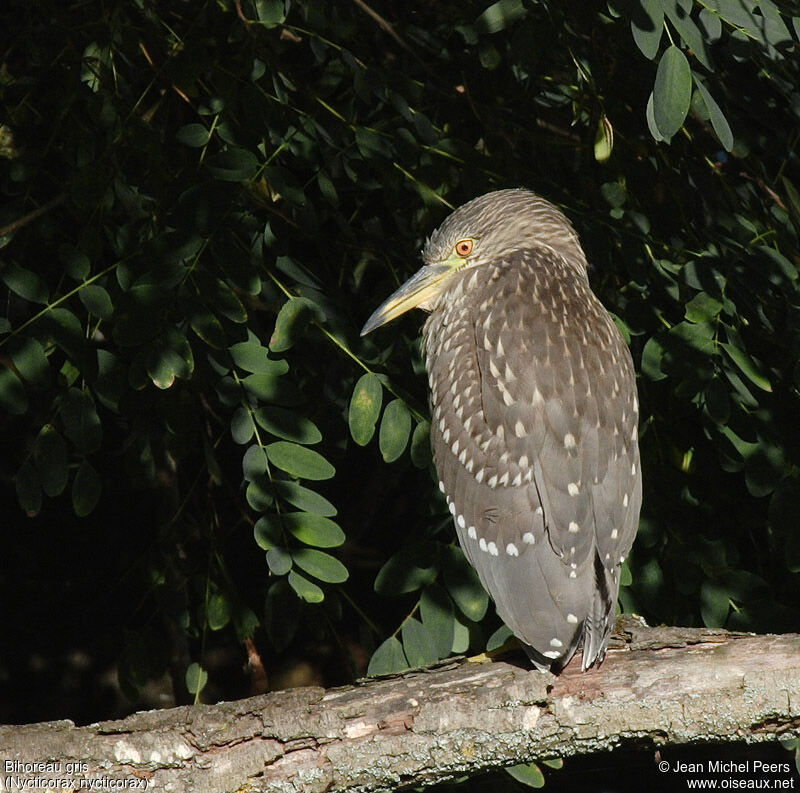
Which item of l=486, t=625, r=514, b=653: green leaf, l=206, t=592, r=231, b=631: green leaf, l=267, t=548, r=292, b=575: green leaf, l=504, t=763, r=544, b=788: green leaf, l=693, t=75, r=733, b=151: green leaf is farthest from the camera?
l=206, t=592, r=231, b=631: green leaf

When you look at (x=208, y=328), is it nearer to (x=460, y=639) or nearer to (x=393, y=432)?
(x=393, y=432)

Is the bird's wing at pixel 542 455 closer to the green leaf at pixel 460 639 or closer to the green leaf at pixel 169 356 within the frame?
the green leaf at pixel 460 639

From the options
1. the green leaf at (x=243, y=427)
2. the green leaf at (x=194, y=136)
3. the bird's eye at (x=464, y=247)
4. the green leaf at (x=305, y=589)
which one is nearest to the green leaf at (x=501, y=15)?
the bird's eye at (x=464, y=247)

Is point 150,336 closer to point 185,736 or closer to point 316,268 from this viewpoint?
point 185,736

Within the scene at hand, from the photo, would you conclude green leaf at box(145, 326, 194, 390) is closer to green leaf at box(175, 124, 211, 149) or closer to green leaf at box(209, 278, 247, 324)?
green leaf at box(209, 278, 247, 324)

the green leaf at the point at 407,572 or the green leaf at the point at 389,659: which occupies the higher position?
the green leaf at the point at 407,572

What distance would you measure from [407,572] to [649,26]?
1.46 m

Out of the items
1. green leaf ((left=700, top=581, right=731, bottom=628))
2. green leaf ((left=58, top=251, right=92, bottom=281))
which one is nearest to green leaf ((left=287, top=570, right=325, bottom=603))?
green leaf ((left=58, top=251, right=92, bottom=281))

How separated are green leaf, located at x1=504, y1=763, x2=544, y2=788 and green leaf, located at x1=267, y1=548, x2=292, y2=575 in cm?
77

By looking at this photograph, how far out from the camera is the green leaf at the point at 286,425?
2.47m

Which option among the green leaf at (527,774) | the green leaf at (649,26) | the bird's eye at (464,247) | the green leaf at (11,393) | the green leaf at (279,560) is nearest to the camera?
the green leaf at (649,26)

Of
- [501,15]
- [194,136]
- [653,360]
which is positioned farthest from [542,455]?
[194,136]

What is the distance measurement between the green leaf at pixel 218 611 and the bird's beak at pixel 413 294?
3.03ft

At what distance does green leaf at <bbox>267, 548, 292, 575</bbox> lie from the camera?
7.95ft
